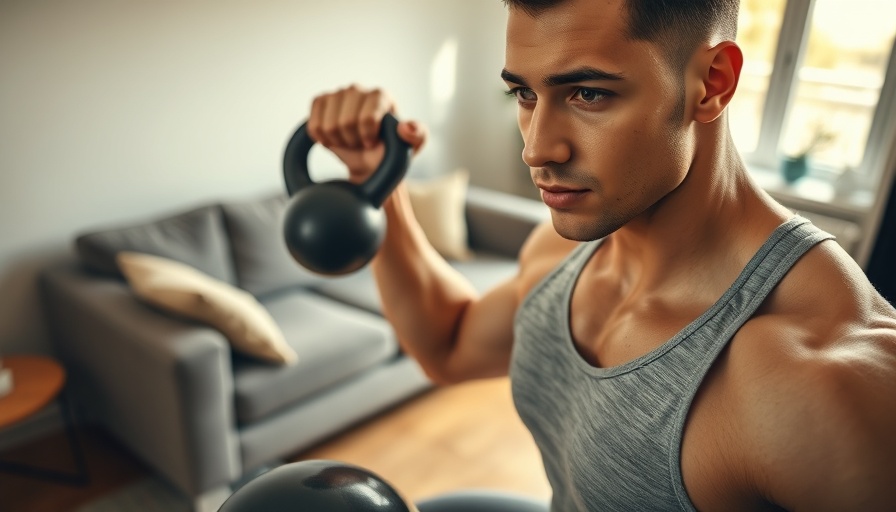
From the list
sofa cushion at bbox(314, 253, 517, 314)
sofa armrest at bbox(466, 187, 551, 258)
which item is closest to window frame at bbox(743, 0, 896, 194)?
sofa armrest at bbox(466, 187, 551, 258)

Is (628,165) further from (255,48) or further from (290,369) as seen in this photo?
(255,48)

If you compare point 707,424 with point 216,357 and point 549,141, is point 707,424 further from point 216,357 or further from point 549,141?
point 216,357

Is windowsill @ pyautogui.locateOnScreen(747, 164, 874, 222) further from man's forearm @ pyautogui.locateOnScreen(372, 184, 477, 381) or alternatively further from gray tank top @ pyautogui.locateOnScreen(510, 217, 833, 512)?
gray tank top @ pyautogui.locateOnScreen(510, 217, 833, 512)

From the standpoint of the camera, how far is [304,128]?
89 cm

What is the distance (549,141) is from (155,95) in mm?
2493

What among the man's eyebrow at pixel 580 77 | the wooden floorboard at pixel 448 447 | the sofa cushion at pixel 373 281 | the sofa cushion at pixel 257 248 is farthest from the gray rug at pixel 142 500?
the man's eyebrow at pixel 580 77

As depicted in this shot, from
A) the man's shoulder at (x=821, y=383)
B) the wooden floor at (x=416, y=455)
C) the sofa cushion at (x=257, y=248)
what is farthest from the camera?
the sofa cushion at (x=257, y=248)

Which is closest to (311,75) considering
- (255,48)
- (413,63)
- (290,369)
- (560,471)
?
(255,48)

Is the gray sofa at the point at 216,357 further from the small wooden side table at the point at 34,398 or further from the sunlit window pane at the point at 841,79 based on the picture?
the sunlit window pane at the point at 841,79

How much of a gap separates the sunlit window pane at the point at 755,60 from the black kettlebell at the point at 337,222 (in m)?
3.02

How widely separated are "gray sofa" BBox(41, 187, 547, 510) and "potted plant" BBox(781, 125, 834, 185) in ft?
5.41

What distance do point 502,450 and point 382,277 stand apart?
1698 mm

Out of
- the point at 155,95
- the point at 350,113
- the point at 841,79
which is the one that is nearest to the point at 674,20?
the point at 350,113

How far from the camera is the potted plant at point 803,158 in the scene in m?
3.38
